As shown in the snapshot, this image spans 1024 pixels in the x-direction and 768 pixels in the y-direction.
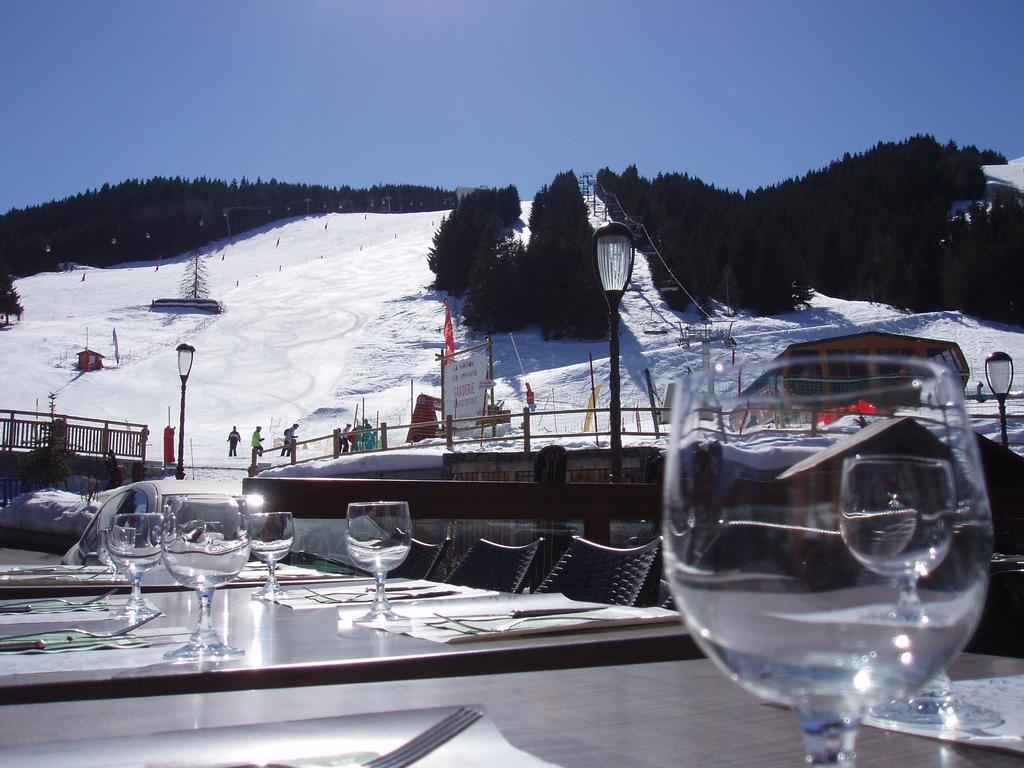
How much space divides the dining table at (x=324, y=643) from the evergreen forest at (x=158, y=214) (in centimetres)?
10899

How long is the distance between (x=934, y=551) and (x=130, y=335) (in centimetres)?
6234

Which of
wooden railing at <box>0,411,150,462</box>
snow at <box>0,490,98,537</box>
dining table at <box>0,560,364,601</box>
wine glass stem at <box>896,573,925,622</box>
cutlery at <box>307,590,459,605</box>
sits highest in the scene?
wooden railing at <box>0,411,150,462</box>

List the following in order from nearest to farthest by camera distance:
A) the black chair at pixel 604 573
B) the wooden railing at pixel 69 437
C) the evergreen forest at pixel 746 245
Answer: the black chair at pixel 604 573 → the wooden railing at pixel 69 437 → the evergreen forest at pixel 746 245

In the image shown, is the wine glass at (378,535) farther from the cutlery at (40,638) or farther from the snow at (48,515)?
the snow at (48,515)

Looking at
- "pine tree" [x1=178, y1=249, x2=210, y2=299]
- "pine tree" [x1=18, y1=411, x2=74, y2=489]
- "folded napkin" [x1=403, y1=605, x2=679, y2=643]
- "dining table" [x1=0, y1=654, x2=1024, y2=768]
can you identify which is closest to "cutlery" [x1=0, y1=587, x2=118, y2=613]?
"folded napkin" [x1=403, y1=605, x2=679, y2=643]

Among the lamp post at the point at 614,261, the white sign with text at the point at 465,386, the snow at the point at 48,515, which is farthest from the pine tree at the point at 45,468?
the lamp post at the point at 614,261

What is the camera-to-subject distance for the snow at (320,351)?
130 feet

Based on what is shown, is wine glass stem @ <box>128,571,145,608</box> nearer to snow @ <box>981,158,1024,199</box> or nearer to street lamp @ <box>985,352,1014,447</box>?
street lamp @ <box>985,352,1014,447</box>

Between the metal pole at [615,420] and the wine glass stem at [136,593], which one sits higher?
the metal pole at [615,420]

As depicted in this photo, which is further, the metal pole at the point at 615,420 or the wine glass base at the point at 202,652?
the metal pole at the point at 615,420

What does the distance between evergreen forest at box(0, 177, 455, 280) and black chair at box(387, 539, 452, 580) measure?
107 m

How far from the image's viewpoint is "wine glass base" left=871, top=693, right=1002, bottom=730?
891 mm

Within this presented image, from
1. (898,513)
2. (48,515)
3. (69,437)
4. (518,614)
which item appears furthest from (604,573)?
(69,437)

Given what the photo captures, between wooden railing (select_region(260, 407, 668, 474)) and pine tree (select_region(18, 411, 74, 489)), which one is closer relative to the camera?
wooden railing (select_region(260, 407, 668, 474))
